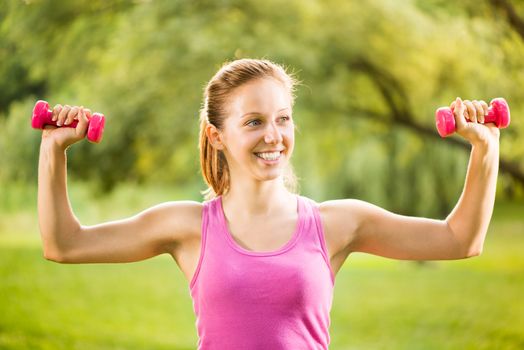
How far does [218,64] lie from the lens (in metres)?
5.32

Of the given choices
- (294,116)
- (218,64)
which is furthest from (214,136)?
(294,116)

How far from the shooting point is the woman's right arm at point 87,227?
1768 millimetres

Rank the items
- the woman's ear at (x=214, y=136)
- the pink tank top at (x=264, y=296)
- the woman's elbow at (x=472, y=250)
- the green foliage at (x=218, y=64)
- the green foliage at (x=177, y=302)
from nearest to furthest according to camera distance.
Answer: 1. the pink tank top at (x=264, y=296)
2. the woman's elbow at (x=472, y=250)
3. the woman's ear at (x=214, y=136)
4. the green foliage at (x=218, y=64)
5. the green foliage at (x=177, y=302)

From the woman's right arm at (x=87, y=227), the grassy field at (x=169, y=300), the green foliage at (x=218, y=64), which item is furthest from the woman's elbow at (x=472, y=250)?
the grassy field at (x=169, y=300)

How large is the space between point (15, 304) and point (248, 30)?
4241mm

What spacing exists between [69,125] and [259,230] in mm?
478

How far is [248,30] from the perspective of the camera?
227 inches

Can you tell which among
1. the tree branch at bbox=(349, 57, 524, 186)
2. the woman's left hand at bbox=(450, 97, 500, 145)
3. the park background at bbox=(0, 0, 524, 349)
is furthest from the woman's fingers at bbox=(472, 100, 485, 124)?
the tree branch at bbox=(349, 57, 524, 186)

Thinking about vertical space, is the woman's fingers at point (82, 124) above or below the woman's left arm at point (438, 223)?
above

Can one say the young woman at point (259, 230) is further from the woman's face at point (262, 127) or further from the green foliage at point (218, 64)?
the green foliage at point (218, 64)

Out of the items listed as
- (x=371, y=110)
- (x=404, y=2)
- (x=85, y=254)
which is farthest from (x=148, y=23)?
(x=85, y=254)

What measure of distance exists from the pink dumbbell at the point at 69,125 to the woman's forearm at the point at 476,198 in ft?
2.61

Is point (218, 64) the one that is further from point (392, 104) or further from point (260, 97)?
point (260, 97)

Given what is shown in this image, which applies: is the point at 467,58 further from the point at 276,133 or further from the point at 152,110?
the point at 276,133
